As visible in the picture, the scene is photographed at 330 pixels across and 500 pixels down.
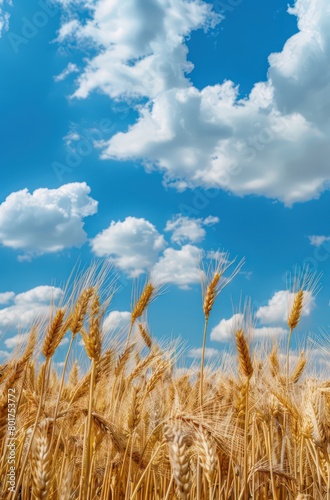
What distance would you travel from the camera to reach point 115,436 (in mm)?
3229

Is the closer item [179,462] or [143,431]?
[179,462]

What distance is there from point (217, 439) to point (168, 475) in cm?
141

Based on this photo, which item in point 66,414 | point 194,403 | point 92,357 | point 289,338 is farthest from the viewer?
point 289,338

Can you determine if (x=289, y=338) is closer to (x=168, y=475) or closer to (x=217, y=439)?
(x=168, y=475)

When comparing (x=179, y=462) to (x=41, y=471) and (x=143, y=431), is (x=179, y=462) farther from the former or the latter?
(x=143, y=431)

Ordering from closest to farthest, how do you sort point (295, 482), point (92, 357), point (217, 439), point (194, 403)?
point (217, 439), point (92, 357), point (295, 482), point (194, 403)

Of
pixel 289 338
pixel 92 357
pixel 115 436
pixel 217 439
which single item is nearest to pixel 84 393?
pixel 115 436

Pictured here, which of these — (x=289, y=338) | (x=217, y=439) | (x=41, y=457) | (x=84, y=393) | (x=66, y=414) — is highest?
(x=289, y=338)

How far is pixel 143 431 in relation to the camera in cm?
412

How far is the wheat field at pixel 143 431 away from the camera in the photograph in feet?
8.85

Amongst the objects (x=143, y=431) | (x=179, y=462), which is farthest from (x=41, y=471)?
(x=143, y=431)

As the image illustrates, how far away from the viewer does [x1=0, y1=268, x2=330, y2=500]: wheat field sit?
270 cm

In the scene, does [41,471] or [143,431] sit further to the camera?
[143,431]

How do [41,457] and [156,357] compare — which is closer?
[41,457]
